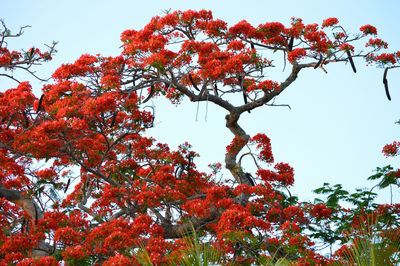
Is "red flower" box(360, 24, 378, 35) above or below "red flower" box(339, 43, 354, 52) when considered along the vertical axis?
above

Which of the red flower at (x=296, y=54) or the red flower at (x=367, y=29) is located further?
the red flower at (x=367, y=29)

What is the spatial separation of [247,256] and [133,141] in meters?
3.54

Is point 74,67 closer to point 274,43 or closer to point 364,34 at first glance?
point 274,43

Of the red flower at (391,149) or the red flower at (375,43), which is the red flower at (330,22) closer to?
the red flower at (375,43)

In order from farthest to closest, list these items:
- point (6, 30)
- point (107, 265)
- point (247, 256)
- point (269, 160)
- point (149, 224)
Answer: point (6, 30), point (269, 160), point (149, 224), point (247, 256), point (107, 265)

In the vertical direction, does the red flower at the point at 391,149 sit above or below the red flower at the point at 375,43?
below

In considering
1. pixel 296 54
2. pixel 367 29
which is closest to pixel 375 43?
pixel 367 29

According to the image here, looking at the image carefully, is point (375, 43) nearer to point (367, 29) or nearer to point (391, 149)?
point (367, 29)

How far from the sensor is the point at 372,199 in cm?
1170

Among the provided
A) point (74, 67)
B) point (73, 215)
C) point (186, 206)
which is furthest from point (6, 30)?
point (186, 206)

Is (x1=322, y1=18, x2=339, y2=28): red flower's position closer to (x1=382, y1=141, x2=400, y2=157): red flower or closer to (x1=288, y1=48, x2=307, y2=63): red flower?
(x1=288, y1=48, x2=307, y2=63): red flower

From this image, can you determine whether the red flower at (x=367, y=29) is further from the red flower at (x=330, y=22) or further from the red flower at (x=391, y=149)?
the red flower at (x=391, y=149)

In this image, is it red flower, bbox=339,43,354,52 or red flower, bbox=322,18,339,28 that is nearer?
red flower, bbox=339,43,354,52

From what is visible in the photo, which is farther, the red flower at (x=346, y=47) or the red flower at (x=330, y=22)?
the red flower at (x=330, y=22)
